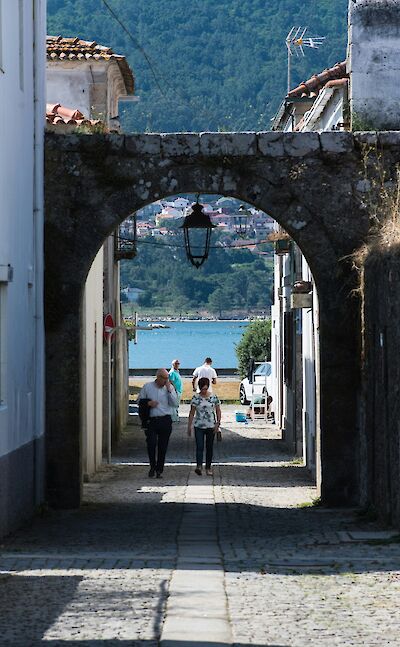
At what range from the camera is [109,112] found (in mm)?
29797

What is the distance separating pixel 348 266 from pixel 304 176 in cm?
119

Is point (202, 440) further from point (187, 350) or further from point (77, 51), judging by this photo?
point (187, 350)

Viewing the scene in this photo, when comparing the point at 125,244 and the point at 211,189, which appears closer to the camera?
the point at 211,189

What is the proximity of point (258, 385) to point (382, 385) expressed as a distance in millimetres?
26346

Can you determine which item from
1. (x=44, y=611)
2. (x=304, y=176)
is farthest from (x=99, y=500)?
(x=44, y=611)

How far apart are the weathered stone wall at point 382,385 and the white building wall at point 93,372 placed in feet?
17.5

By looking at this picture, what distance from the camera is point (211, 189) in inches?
681

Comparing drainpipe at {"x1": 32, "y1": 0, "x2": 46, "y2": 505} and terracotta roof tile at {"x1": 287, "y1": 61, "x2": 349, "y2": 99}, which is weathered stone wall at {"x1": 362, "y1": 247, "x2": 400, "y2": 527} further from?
terracotta roof tile at {"x1": 287, "y1": 61, "x2": 349, "y2": 99}

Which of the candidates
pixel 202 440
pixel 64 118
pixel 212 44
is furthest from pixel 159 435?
pixel 212 44

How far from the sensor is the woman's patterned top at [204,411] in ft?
68.9

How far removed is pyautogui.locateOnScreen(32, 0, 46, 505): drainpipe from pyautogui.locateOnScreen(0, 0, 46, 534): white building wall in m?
0.01

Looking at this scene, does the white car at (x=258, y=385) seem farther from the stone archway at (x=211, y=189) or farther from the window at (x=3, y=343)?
the window at (x=3, y=343)

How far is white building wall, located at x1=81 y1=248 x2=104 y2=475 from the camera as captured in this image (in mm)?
21109

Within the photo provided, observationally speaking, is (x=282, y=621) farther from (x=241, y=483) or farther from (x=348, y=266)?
(x=241, y=483)
